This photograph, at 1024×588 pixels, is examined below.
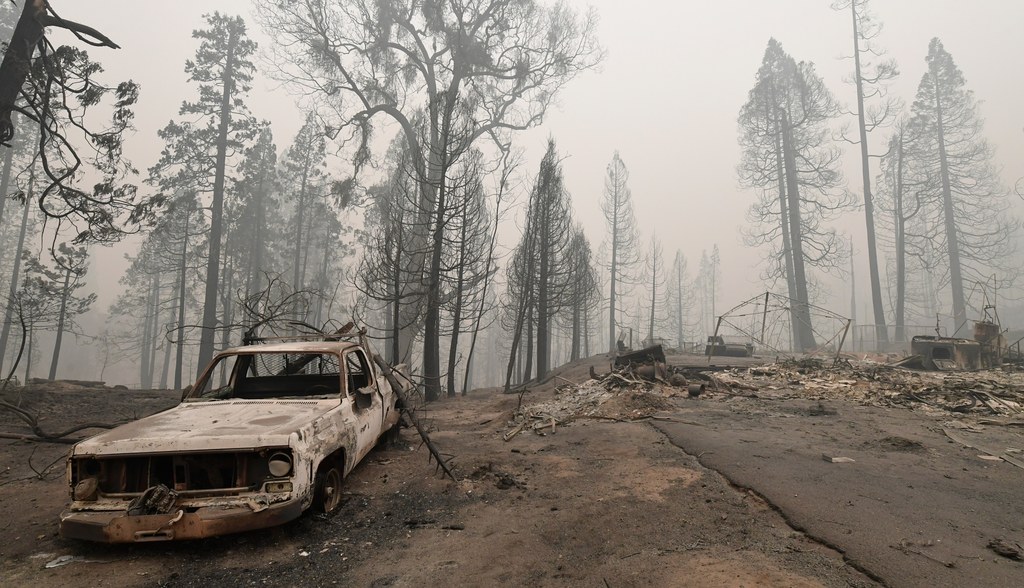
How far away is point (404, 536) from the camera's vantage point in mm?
3729

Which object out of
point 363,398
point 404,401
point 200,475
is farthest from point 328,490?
point 404,401

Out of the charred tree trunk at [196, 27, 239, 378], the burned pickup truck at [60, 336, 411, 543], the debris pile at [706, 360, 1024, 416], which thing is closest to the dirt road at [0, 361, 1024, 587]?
the burned pickup truck at [60, 336, 411, 543]

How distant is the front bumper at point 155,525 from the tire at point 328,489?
0.70 meters

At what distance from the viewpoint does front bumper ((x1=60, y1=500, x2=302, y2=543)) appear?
3053mm

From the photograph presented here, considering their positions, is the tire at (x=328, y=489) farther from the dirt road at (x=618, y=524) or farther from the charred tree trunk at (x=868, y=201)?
the charred tree trunk at (x=868, y=201)

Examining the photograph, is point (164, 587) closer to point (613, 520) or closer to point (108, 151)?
point (613, 520)

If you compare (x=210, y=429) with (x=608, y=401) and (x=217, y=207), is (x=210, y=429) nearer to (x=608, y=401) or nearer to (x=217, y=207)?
(x=608, y=401)

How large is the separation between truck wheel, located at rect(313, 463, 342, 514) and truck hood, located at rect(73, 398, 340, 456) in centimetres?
49

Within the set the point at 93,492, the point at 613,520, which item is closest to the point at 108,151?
the point at 93,492

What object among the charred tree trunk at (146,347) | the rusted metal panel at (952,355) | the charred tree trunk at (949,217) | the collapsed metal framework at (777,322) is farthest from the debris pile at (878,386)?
the charred tree trunk at (146,347)

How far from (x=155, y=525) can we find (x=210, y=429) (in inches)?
26.7

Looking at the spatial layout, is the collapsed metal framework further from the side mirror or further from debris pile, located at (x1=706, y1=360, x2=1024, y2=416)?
the side mirror

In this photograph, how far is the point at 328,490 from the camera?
13.2ft

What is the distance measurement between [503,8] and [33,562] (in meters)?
24.2
